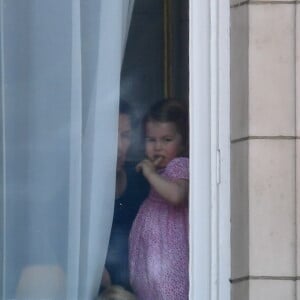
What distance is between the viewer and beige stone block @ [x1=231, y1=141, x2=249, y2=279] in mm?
4273

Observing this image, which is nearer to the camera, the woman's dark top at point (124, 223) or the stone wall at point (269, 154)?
the stone wall at point (269, 154)

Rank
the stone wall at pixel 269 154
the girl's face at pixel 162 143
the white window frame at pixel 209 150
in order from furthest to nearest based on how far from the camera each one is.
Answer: the girl's face at pixel 162 143, the white window frame at pixel 209 150, the stone wall at pixel 269 154

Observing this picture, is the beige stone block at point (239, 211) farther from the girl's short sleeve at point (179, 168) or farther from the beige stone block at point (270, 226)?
the girl's short sleeve at point (179, 168)

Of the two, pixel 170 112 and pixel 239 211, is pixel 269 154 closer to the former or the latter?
pixel 239 211

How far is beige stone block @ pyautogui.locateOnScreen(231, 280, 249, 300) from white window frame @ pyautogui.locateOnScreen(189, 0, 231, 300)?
0.04m

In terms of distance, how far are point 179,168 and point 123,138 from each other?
198 mm

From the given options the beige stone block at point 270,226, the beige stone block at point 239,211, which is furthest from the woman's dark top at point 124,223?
the beige stone block at point 270,226

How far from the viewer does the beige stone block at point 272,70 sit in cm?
427

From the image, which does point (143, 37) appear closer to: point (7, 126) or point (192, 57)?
point (192, 57)

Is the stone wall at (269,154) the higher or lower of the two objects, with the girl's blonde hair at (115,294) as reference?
higher

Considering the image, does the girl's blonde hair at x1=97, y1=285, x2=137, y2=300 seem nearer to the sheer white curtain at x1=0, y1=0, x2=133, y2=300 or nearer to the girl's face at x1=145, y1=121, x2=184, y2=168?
the sheer white curtain at x1=0, y1=0, x2=133, y2=300

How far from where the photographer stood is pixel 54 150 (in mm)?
4461

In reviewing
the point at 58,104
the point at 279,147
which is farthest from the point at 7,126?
the point at 279,147

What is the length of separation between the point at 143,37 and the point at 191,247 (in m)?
0.67
